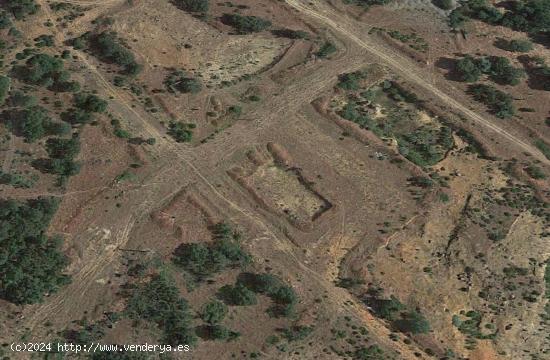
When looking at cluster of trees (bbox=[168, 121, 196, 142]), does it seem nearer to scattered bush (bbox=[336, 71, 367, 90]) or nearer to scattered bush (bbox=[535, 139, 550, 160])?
scattered bush (bbox=[336, 71, 367, 90])

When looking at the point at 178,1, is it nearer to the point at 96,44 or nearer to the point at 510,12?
the point at 96,44

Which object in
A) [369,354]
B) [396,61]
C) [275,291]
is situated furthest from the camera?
[396,61]

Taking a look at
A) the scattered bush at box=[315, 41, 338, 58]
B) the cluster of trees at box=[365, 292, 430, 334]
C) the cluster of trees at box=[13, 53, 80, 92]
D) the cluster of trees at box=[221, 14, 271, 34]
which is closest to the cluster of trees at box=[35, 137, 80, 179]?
the cluster of trees at box=[13, 53, 80, 92]

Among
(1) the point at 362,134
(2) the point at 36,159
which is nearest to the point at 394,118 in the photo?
(1) the point at 362,134

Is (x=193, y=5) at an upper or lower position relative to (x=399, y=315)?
upper

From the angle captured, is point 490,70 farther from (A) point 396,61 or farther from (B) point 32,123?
(B) point 32,123

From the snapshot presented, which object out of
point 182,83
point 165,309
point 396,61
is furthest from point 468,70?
point 165,309
